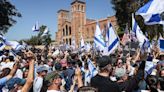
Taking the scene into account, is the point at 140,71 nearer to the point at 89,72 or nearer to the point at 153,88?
the point at 153,88

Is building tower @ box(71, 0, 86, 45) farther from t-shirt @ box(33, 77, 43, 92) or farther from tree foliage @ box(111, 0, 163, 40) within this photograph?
t-shirt @ box(33, 77, 43, 92)

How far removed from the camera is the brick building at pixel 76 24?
9494 centimetres

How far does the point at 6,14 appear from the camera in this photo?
32812 mm

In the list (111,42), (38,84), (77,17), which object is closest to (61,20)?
(77,17)

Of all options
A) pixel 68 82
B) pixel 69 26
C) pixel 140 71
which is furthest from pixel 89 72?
pixel 69 26

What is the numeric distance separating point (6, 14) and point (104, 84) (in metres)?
28.8

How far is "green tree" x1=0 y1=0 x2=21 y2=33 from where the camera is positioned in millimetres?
32447

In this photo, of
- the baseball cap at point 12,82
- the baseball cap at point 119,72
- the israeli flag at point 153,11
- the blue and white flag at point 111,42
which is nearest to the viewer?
the baseball cap at point 12,82

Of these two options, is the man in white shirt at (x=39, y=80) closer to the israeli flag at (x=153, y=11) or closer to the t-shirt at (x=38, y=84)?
the t-shirt at (x=38, y=84)

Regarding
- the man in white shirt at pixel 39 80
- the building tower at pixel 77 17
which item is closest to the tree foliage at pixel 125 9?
the man in white shirt at pixel 39 80

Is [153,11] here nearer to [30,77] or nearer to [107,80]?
[107,80]

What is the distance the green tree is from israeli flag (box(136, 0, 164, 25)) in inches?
989

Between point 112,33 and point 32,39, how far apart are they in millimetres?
87083

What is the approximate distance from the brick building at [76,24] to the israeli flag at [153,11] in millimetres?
78706
